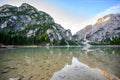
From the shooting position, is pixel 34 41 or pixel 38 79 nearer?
pixel 38 79

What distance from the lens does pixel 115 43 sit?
158m

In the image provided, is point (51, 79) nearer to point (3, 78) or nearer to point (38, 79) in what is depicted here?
point (38, 79)

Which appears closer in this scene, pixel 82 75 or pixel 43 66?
pixel 82 75

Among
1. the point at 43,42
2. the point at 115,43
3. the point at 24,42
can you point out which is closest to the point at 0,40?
the point at 24,42

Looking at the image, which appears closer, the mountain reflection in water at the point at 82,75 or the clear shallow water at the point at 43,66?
the mountain reflection in water at the point at 82,75

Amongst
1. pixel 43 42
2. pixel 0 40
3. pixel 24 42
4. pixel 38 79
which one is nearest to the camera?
pixel 38 79

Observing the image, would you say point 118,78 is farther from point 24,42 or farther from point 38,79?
point 24,42

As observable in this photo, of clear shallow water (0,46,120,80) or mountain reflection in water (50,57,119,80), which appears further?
clear shallow water (0,46,120,80)

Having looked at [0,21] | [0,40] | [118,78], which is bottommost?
[118,78]

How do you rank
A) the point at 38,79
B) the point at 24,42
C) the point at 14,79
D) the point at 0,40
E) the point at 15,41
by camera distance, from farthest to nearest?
the point at 24,42 < the point at 15,41 < the point at 0,40 < the point at 38,79 < the point at 14,79

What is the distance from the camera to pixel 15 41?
8969cm

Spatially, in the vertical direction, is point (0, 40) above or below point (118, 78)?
above

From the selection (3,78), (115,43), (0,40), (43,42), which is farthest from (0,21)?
(3,78)

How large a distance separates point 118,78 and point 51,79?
20.6 feet
